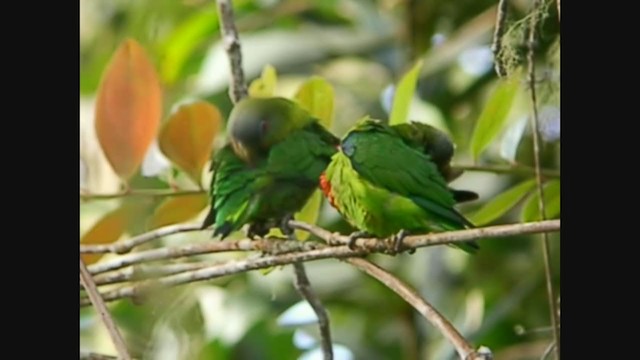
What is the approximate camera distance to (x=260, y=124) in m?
0.59

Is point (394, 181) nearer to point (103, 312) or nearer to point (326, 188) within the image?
point (326, 188)

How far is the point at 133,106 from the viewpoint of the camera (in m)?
0.70

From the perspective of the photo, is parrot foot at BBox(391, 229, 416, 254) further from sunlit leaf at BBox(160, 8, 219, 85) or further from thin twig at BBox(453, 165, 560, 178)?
sunlit leaf at BBox(160, 8, 219, 85)

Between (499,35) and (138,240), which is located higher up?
(499,35)

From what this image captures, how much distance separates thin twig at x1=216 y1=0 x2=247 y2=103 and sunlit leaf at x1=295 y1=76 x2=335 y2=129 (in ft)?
0.11

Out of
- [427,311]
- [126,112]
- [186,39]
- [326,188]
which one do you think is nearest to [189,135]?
[126,112]

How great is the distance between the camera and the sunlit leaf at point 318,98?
26.3 inches

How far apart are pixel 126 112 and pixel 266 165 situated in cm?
14

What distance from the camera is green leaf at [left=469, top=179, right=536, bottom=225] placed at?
65 cm

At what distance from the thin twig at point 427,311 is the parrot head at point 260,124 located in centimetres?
8

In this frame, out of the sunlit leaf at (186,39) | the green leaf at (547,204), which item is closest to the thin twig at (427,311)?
the green leaf at (547,204)
